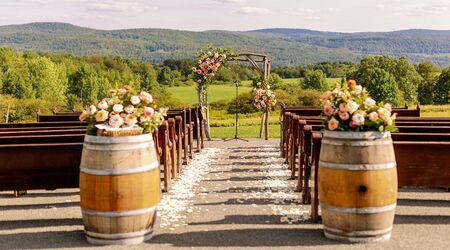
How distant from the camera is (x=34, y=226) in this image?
270 inches

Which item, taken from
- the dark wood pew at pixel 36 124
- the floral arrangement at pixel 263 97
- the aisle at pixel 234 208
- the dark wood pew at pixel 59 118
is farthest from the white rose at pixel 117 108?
the floral arrangement at pixel 263 97

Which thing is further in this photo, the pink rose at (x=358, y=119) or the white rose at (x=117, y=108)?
the white rose at (x=117, y=108)

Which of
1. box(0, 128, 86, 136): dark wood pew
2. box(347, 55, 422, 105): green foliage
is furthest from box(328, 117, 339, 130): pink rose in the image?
box(347, 55, 422, 105): green foliage

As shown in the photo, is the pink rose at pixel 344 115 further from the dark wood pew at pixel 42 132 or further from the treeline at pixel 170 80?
the treeline at pixel 170 80

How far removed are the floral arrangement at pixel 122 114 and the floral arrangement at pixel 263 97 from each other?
11.3 meters

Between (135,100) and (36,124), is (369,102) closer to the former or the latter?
(135,100)

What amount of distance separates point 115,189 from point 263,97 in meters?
12.3

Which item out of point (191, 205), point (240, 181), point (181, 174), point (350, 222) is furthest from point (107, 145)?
point (181, 174)

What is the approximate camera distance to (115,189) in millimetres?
5855

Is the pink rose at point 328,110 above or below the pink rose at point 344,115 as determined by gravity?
above

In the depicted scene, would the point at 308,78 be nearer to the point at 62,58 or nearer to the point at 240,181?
the point at 62,58

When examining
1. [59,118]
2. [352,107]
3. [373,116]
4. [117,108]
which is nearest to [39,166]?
[117,108]

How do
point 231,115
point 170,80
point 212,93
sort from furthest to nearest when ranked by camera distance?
point 170,80
point 212,93
point 231,115

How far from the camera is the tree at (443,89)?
70.6m
